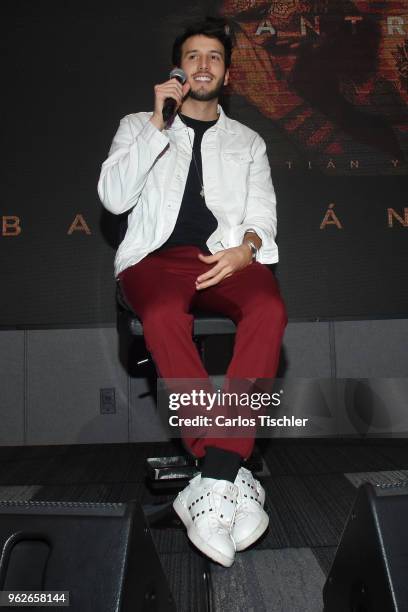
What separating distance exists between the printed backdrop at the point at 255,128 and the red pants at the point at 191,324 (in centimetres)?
128

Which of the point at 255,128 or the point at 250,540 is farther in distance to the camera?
the point at 255,128

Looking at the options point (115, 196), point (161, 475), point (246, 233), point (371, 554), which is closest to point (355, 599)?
point (371, 554)

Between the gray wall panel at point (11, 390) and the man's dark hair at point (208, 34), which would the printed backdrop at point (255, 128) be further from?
the man's dark hair at point (208, 34)

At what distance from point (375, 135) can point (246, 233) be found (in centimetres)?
151

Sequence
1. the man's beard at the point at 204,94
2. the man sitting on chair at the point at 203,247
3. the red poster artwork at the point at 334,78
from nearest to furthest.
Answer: the man sitting on chair at the point at 203,247, the man's beard at the point at 204,94, the red poster artwork at the point at 334,78

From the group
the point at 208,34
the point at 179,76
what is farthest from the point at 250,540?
the point at 208,34

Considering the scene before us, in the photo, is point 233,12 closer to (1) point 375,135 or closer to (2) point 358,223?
(1) point 375,135

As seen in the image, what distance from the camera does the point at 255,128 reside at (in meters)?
2.67

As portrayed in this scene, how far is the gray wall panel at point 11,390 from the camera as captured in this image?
2539 mm

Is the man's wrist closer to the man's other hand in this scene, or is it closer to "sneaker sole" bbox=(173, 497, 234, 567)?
the man's other hand

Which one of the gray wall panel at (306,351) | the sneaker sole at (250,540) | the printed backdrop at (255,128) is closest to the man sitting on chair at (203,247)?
the sneaker sole at (250,540)

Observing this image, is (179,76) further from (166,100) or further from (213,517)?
(213,517)

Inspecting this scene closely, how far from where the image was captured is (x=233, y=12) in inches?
105

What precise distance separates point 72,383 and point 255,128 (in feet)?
5.21
